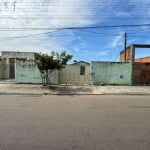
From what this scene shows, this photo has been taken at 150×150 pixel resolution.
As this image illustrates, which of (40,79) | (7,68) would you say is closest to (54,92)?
(40,79)

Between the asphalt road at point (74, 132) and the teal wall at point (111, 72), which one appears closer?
the asphalt road at point (74, 132)

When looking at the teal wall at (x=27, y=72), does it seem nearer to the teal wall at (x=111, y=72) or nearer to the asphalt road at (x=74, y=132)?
the teal wall at (x=111, y=72)

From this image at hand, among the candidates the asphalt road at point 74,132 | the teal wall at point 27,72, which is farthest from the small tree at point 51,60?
the asphalt road at point 74,132

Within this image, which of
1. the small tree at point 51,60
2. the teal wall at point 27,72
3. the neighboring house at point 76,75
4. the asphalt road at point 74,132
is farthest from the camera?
the neighboring house at point 76,75

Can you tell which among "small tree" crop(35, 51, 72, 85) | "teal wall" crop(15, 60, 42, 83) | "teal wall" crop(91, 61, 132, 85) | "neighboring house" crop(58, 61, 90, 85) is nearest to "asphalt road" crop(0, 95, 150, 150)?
"small tree" crop(35, 51, 72, 85)

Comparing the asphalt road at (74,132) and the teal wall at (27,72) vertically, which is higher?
the teal wall at (27,72)

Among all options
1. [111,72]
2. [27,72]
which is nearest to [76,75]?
[111,72]

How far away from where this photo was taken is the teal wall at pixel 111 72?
84.2 ft

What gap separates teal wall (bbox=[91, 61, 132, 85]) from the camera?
25.7m

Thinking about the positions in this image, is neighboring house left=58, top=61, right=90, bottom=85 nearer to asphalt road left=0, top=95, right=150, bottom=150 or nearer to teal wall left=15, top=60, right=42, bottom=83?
teal wall left=15, top=60, right=42, bottom=83

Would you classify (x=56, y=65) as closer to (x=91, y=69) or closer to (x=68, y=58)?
(x=68, y=58)

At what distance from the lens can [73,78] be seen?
87.9ft

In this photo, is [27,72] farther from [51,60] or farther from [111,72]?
[111,72]

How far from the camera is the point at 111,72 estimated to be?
2573 cm
